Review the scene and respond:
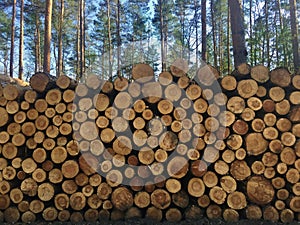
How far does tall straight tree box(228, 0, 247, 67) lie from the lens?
598 centimetres

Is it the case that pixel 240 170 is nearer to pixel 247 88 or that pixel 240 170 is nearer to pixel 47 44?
pixel 247 88

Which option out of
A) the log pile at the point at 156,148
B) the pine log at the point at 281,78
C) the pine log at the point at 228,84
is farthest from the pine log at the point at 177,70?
the pine log at the point at 281,78

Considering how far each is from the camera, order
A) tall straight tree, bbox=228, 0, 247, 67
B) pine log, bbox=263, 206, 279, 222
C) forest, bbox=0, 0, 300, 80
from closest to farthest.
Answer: pine log, bbox=263, 206, 279, 222 → tall straight tree, bbox=228, 0, 247, 67 → forest, bbox=0, 0, 300, 80

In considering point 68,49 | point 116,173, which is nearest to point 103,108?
point 116,173

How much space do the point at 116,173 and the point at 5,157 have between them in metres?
1.27

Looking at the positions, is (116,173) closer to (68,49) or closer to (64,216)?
(64,216)

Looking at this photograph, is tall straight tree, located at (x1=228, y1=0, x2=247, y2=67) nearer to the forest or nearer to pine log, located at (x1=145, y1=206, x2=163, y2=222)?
pine log, located at (x1=145, y1=206, x2=163, y2=222)

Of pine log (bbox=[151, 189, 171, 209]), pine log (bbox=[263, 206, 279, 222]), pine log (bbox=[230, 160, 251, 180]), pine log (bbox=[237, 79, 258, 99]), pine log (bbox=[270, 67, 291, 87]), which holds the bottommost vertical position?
pine log (bbox=[263, 206, 279, 222])

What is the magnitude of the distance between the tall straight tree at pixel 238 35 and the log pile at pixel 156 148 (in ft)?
8.10

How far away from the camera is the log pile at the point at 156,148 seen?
349 cm

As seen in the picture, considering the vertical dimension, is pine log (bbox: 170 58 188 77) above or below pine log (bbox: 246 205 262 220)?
above

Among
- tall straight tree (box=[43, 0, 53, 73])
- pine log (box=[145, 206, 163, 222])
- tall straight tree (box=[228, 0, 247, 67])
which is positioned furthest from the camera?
tall straight tree (box=[43, 0, 53, 73])

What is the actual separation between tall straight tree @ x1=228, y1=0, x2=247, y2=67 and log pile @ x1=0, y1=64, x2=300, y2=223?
2.47 metres

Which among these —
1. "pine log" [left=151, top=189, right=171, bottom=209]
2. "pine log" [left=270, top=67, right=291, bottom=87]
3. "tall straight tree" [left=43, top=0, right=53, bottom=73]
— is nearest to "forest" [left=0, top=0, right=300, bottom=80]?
"tall straight tree" [left=43, top=0, right=53, bottom=73]
